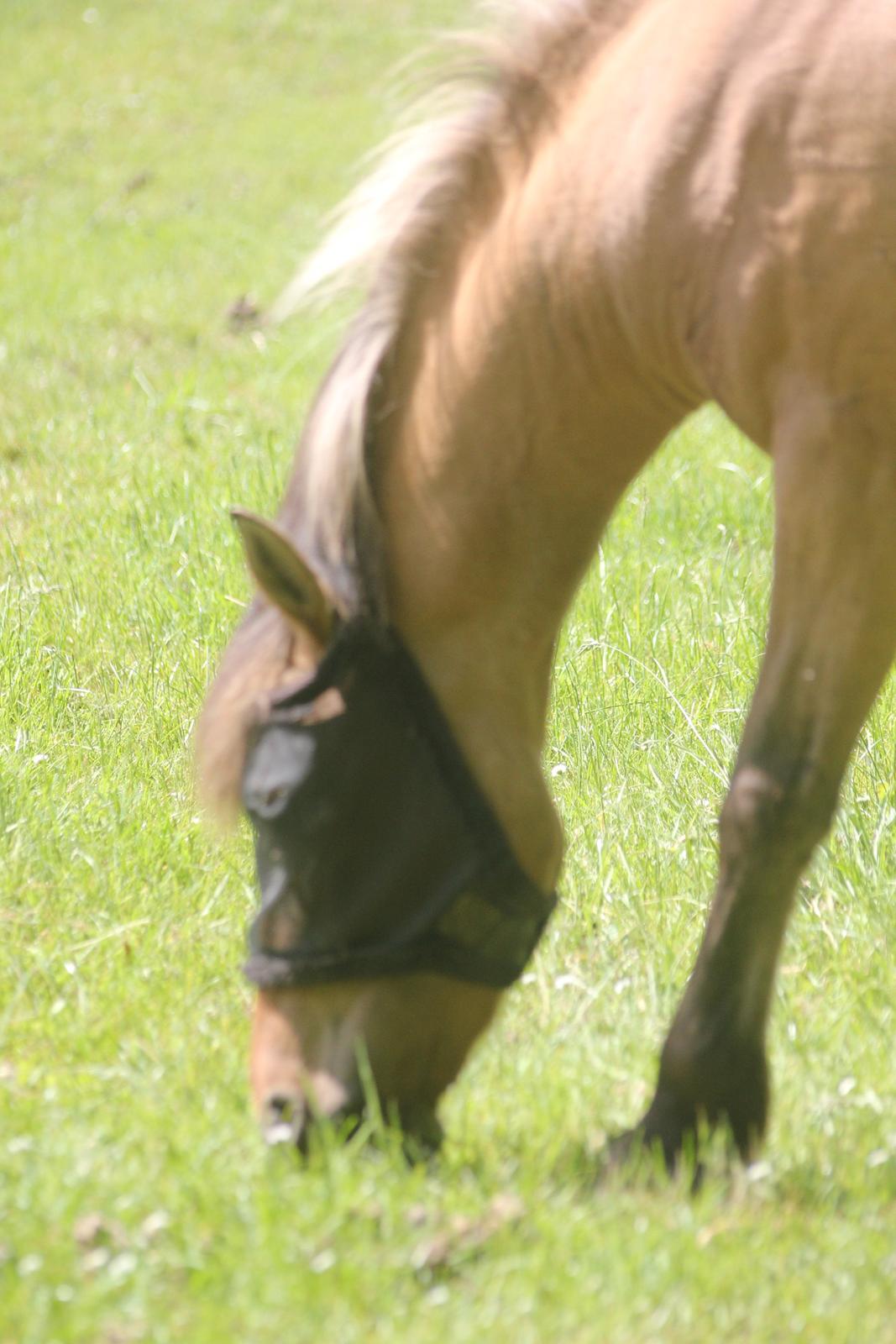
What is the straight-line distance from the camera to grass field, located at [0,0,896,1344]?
1990 mm

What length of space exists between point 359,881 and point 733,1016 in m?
0.57

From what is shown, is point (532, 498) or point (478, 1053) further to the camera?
point (478, 1053)

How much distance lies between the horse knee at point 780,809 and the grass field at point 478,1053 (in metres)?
0.45

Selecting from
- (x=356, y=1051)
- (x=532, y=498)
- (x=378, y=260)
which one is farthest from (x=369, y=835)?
(x=378, y=260)

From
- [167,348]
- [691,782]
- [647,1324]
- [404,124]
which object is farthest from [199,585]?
[167,348]

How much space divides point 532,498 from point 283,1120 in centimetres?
97

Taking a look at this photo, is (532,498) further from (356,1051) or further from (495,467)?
(356,1051)

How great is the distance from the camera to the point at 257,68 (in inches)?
813

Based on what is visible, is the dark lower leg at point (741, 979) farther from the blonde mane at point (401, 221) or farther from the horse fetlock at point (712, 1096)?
the blonde mane at point (401, 221)

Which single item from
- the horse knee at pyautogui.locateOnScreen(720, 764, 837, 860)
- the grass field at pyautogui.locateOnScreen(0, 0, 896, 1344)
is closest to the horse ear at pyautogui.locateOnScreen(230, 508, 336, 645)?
the horse knee at pyautogui.locateOnScreen(720, 764, 837, 860)

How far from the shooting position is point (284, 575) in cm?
226

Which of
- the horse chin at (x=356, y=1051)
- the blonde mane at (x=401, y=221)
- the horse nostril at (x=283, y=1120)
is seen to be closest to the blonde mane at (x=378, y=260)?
the blonde mane at (x=401, y=221)

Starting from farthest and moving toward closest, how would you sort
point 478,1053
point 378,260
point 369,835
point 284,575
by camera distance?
point 478,1053, point 378,260, point 369,835, point 284,575

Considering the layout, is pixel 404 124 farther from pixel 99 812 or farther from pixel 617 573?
pixel 617 573
